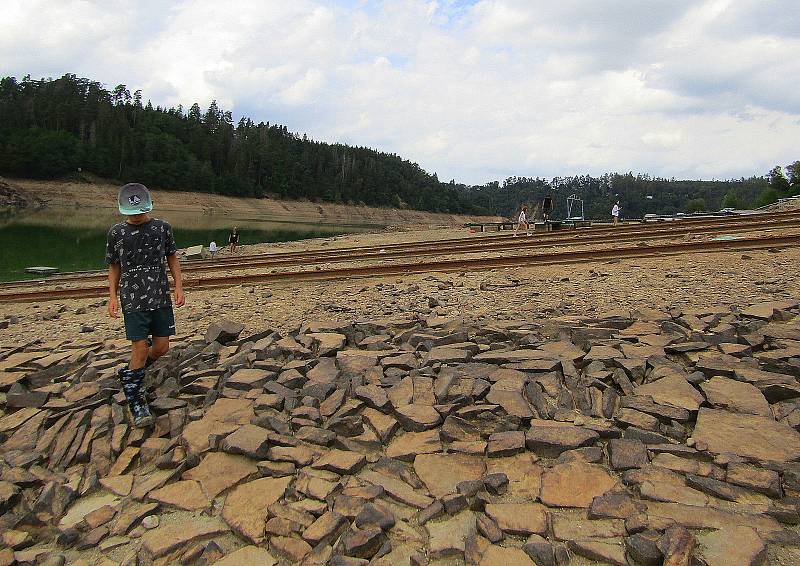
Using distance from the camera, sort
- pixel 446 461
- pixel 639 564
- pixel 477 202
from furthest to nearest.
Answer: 1. pixel 477 202
2. pixel 446 461
3. pixel 639 564

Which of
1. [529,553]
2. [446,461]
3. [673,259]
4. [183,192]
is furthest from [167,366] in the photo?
[183,192]

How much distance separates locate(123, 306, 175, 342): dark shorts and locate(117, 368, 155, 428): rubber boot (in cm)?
27

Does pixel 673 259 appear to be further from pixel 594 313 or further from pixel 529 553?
pixel 529 553

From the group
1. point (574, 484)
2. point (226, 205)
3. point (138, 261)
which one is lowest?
point (574, 484)

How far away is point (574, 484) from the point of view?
2818mm

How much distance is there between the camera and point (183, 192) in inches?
3312

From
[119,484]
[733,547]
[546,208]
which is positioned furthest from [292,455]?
[546,208]

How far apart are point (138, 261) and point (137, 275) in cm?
11

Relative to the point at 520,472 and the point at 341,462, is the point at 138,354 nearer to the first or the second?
the point at 341,462

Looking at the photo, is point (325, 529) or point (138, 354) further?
point (138, 354)

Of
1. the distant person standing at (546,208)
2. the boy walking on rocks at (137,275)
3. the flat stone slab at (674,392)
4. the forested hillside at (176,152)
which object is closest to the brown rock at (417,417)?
the flat stone slab at (674,392)

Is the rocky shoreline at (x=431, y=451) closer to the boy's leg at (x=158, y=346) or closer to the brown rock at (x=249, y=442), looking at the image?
the brown rock at (x=249, y=442)

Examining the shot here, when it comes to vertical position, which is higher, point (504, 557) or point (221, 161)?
point (221, 161)

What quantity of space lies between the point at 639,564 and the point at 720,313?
3733mm
